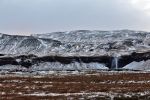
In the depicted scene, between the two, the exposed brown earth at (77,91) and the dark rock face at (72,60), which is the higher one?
the exposed brown earth at (77,91)

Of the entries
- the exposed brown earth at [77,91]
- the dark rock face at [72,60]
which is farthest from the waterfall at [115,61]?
the exposed brown earth at [77,91]

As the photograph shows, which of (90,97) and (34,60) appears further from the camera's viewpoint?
(34,60)

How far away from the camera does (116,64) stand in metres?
147

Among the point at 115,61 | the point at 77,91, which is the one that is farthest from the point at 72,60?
the point at 77,91

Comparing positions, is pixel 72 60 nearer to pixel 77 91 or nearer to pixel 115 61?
pixel 115 61

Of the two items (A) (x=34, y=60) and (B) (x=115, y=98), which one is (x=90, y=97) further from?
(A) (x=34, y=60)

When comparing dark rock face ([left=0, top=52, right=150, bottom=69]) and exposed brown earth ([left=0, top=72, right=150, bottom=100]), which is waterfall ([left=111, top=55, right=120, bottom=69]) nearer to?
dark rock face ([left=0, top=52, right=150, bottom=69])

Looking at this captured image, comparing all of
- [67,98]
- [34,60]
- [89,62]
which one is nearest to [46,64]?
[34,60]

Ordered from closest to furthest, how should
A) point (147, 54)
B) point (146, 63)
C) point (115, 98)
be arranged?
point (115, 98)
point (146, 63)
point (147, 54)

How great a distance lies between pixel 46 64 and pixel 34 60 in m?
5.89

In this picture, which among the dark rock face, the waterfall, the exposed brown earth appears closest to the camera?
the exposed brown earth

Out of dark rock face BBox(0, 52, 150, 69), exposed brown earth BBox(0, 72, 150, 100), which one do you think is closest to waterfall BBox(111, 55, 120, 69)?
dark rock face BBox(0, 52, 150, 69)

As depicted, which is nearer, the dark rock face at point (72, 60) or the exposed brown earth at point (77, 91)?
the exposed brown earth at point (77, 91)

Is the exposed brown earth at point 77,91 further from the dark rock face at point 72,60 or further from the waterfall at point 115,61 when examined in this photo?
the dark rock face at point 72,60
